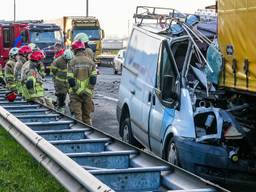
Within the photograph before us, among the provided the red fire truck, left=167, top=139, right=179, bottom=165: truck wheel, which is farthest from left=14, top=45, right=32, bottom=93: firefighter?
the red fire truck

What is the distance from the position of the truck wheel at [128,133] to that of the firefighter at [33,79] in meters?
3.13

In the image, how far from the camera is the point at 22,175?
8.73 m

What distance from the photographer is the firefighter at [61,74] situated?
16.2 m

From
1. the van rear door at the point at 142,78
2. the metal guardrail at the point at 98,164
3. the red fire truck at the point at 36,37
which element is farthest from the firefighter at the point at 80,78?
the red fire truck at the point at 36,37

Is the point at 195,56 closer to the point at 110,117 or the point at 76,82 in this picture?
the point at 76,82

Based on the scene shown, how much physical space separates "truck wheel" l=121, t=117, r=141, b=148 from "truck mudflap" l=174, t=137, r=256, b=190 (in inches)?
116

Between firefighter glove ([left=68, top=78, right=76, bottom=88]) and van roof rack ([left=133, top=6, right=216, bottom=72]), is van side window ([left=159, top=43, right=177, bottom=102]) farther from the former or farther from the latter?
firefighter glove ([left=68, top=78, right=76, bottom=88])

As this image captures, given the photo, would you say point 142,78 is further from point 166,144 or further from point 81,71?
point 81,71

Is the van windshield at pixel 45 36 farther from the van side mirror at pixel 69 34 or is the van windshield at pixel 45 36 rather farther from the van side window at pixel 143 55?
the van side window at pixel 143 55

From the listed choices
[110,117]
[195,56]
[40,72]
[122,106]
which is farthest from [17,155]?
[110,117]

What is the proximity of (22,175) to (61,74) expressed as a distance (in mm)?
8078

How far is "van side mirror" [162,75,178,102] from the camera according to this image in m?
8.70

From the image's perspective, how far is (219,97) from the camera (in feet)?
29.4

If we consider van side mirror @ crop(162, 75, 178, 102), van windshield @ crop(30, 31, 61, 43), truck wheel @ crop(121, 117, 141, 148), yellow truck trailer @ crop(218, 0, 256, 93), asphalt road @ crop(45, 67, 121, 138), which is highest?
yellow truck trailer @ crop(218, 0, 256, 93)
